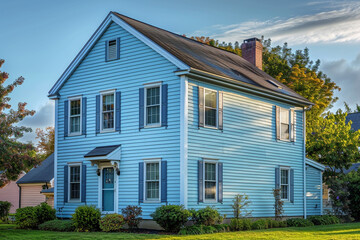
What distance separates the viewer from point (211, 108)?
21.9 metres

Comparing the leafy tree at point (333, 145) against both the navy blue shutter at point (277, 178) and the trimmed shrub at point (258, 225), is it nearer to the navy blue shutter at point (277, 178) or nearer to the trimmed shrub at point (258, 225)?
the navy blue shutter at point (277, 178)

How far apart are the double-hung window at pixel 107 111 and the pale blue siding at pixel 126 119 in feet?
1.06

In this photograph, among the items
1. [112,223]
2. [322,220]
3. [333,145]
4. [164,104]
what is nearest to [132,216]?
[112,223]

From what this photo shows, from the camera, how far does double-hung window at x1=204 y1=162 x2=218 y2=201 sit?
70.2 feet

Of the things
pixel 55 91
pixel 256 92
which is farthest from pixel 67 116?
pixel 256 92

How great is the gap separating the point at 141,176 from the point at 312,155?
44.7ft

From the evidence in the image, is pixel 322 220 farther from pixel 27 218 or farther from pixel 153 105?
pixel 27 218

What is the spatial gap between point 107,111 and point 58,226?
533 cm

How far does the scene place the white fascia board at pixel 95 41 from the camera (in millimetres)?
21147

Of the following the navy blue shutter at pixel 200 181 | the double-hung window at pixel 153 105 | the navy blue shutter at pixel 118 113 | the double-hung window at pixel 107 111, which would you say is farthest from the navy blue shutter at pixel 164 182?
the double-hung window at pixel 107 111

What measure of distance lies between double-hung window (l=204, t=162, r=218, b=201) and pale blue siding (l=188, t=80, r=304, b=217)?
0.37m

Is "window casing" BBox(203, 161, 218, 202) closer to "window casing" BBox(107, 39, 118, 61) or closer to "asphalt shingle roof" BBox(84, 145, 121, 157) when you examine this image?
"asphalt shingle roof" BBox(84, 145, 121, 157)

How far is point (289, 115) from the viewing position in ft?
88.9

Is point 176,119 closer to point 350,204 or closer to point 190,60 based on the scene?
point 190,60
